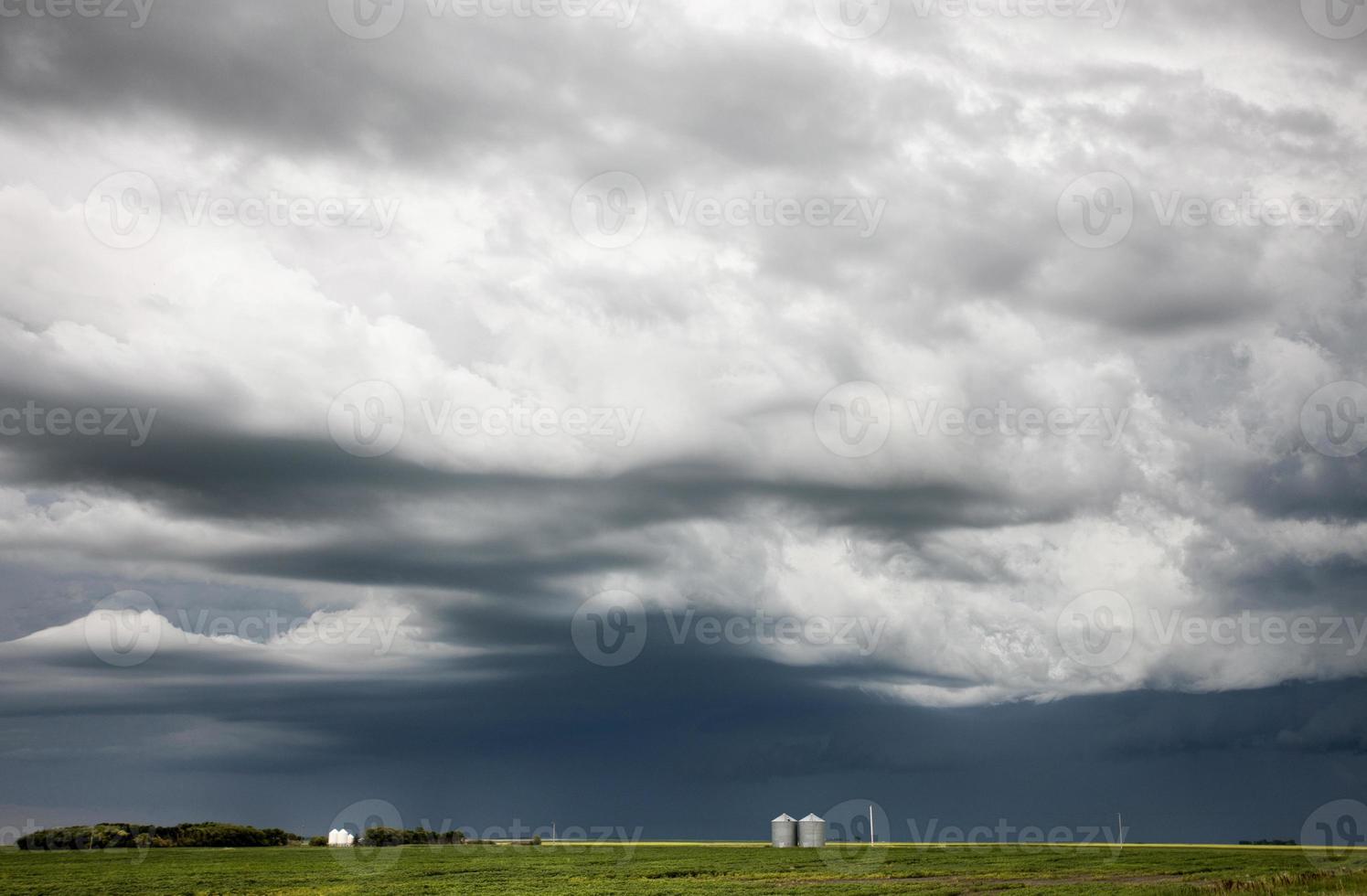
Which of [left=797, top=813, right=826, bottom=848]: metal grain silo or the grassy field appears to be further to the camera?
[left=797, top=813, right=826, bottom=848]: metal grain silo

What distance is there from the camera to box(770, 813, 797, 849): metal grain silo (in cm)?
19775

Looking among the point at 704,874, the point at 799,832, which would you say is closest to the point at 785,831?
the point at 799,832

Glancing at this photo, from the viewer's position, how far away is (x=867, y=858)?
159000 mm

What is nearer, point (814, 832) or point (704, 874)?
point (704, 874)

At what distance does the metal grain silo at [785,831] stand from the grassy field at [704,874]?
14725 mm

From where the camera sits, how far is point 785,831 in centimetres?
19850

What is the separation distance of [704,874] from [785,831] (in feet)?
255

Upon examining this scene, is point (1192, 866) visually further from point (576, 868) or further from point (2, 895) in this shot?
point (2, 895)

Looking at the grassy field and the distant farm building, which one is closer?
the grassy field

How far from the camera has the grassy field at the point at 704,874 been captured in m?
98.1

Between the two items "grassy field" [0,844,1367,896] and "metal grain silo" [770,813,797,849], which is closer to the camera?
"grassy field" [0,844,1367,896]

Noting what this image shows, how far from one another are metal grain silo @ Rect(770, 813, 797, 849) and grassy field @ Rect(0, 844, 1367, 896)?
14.7m

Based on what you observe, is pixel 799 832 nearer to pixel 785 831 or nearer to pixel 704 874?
pixel 785 831

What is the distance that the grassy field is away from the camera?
98.1 m
